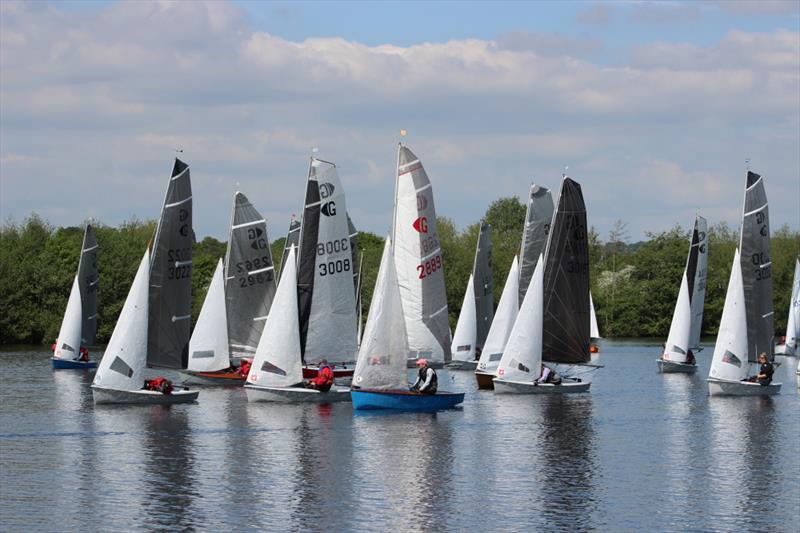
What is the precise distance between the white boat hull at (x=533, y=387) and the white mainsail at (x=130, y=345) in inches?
649

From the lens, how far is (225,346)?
2591 inches

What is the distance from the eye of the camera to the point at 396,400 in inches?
2014

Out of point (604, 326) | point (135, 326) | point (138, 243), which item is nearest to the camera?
point (135, 326)

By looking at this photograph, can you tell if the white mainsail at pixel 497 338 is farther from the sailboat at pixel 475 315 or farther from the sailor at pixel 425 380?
the sailboat at pixel 475 315

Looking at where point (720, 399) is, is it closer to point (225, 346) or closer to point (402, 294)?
point (402, 294)

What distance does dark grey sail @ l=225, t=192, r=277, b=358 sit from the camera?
222 feet

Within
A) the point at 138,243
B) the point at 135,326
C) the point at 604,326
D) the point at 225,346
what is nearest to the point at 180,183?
the point at 135,326

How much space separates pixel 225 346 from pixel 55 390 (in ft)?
28.4

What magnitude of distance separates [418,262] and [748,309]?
52.8ft

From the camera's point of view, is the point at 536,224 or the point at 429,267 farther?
the point at 536,224

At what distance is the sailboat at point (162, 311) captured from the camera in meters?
51.1

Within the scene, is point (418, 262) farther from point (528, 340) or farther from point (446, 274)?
point (446, 274)

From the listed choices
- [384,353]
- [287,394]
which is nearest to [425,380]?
[384,353]

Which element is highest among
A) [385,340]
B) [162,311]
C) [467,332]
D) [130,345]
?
[162,311]
